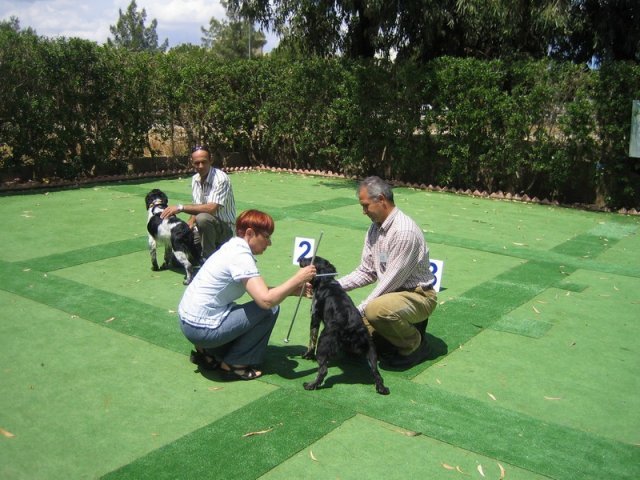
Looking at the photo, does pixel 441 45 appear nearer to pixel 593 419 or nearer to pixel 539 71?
pixel 539 71

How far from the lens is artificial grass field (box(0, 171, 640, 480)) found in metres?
3.27

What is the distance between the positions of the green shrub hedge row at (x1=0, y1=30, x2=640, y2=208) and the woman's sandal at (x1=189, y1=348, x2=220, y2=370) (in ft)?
28.4

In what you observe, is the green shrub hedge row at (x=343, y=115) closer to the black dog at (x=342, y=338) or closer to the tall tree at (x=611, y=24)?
the tall tree at (x=611, y=24)

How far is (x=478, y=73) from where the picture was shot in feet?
38.0

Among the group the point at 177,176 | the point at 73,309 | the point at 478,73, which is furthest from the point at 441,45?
the point at 73,309

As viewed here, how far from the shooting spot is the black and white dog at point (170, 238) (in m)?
6.36

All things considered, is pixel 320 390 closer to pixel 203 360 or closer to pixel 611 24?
pixel 203 360

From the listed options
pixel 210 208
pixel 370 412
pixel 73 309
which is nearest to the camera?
pixel 370 412

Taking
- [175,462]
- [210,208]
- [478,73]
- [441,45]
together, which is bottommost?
[175,462]

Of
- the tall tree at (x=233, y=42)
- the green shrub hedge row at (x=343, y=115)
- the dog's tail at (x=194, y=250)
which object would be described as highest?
the tall tree at (x=233, y=42)

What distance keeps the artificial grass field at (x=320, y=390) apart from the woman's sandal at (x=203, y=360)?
9 cm

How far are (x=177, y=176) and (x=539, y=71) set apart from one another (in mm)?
7581

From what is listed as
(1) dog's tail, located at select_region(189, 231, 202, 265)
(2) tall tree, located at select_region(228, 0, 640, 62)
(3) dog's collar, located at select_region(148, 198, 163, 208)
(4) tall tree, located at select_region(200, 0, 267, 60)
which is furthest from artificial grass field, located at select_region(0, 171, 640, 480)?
(4) tall tree, located at select_region(200, 0, 267, 60)

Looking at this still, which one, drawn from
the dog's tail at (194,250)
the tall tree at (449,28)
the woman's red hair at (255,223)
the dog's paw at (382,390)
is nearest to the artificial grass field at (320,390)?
the dog's paw at (382,390)
